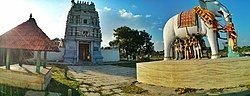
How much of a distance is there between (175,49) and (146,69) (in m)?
2.22

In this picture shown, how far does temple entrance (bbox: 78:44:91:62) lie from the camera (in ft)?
106

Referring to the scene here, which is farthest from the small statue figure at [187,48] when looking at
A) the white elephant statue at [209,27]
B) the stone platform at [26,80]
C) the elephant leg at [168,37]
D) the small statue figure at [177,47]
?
the stone platform at [26,80]

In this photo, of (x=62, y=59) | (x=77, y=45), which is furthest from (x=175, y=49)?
(x=62, y=59)

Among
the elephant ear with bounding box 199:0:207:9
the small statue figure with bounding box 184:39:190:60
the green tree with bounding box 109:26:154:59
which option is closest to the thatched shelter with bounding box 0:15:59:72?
the small statue figure with bounding box 184:39:190:60

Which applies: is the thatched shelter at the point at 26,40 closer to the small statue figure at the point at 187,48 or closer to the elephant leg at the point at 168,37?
the elephant leg at the point at 168,37

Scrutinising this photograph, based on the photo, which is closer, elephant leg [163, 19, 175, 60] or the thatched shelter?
the thatched shelter

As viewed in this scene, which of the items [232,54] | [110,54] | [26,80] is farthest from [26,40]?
[110,54]

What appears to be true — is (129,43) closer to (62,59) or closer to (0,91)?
(62,59)

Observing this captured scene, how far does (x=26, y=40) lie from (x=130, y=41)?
99.2 ft

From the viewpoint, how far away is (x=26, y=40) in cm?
934

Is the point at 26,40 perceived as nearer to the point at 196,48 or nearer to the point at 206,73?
the point at 206,73

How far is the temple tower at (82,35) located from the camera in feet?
101

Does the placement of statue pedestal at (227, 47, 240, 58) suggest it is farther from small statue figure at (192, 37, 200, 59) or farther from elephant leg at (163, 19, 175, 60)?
elephant leg at (163, 19, 175, 60)

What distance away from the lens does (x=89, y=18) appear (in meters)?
31.8
